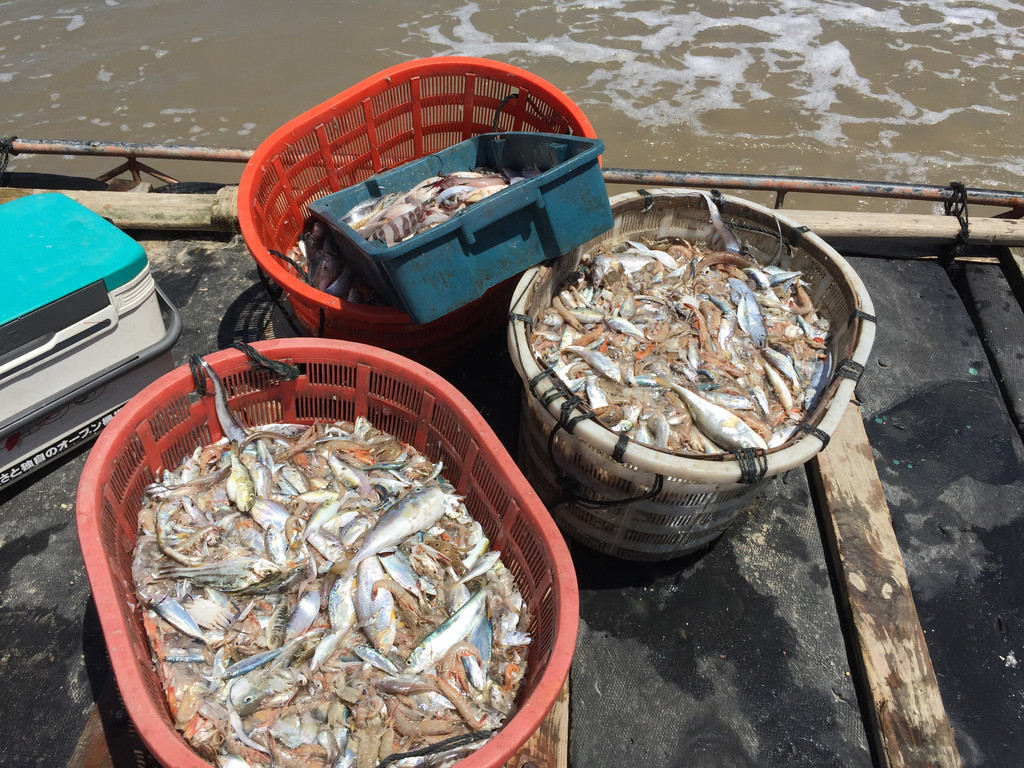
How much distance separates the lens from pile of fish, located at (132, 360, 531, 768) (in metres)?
1.92

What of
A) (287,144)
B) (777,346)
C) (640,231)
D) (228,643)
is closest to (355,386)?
(228,643)

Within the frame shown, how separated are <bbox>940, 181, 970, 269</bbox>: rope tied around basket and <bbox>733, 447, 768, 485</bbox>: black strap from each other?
10.2 ft

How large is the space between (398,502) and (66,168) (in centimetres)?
701

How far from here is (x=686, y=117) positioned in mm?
7656

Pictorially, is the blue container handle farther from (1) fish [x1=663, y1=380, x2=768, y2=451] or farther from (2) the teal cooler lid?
(2) the teal cooler lid

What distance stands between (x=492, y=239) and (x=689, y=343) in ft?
3.41

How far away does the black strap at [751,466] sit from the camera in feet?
6.79

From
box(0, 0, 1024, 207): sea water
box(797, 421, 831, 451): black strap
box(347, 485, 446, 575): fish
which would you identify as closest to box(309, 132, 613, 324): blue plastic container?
box(347, 485, 446, 575): fish

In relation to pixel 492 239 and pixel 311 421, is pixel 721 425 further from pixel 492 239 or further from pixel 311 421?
pixel 311 421

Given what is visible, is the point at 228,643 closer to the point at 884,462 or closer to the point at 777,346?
the point at 777,346

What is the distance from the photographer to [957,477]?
3.23 m

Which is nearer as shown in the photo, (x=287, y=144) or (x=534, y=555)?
(x=534, y=555)

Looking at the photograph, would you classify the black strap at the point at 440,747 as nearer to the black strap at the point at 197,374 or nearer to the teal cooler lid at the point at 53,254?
the black strap at the point at 197,374

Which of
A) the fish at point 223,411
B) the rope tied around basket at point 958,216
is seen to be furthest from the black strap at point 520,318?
the rope tied around basket at point 958,216
